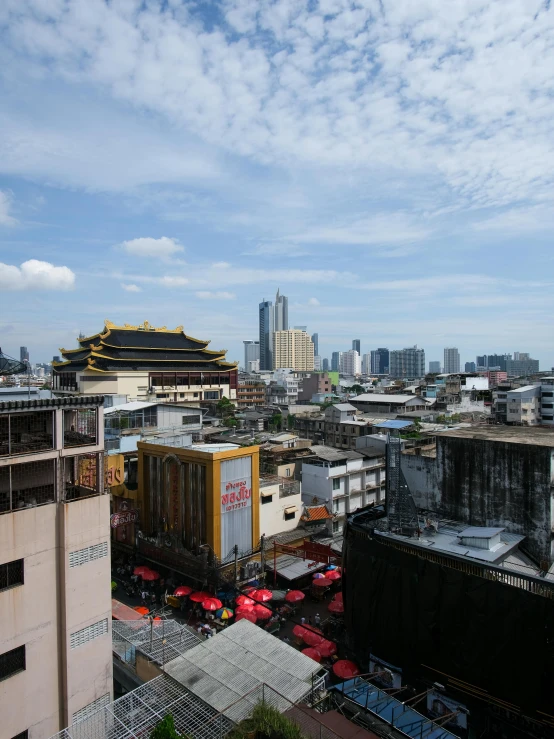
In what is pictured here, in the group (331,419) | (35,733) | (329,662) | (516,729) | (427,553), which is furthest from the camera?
(331,419)

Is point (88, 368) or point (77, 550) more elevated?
point (88, 368)

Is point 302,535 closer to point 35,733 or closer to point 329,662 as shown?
point 329,662

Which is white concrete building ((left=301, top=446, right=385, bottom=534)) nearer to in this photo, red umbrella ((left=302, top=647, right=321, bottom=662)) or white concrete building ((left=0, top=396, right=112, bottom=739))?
red umbrella ((left=302, top=647, right=321, bottom=662))

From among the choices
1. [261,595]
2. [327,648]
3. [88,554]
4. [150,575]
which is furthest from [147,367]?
[88,554]

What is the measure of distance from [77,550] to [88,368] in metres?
58.1

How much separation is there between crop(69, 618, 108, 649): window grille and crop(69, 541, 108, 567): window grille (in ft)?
5.80

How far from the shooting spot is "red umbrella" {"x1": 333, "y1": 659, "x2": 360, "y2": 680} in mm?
17672

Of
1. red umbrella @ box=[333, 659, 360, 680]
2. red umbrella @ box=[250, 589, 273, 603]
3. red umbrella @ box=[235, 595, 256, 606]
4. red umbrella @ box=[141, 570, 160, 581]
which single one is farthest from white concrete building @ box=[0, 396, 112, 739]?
red umbrella @ box=[141, 570, 160, 581]

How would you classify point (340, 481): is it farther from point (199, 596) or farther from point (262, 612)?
point (199, 596)

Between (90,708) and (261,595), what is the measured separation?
1073 cm

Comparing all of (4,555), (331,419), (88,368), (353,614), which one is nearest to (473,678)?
(353,614)

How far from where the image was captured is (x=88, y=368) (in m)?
67.4

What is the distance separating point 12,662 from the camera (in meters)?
12.1

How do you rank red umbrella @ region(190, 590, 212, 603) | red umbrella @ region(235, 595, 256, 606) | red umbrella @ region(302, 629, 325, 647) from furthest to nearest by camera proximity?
red umbrella @ region(190, 590, 212, 603) < red umbrella @ region(235, 595, 256, 606) < red umbrella @ region(302, 629, 325, 647)
